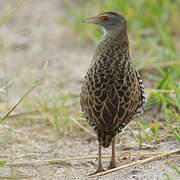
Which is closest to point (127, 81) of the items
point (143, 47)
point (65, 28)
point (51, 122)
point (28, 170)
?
point (28, 170)

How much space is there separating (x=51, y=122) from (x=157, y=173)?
1.58 meters

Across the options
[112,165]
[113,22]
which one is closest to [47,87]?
[113,22]

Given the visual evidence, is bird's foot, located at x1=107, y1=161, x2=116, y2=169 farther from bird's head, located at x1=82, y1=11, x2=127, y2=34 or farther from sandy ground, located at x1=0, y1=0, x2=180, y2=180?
bird's head, located at x1=82, y1=11, x2=127, y2=34

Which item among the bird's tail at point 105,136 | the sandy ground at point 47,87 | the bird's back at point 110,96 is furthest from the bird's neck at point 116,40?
the sandy ground at point 47,87

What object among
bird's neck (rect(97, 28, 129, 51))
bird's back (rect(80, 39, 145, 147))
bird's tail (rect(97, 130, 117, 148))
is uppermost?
bird's neck (rect(97, 28, 129, 51))

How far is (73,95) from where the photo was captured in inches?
233

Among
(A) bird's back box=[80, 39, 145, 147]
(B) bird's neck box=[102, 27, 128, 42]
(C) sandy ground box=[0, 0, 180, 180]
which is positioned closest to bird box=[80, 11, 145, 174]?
(A) bird's back box=[80, 39, 145, 147]

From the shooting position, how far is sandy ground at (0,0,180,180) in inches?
151

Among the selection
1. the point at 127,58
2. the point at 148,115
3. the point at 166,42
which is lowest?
the point at 148,115

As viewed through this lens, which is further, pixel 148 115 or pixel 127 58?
pixel 148 115

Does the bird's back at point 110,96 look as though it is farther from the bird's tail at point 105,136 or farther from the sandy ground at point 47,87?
the sandy ground at point 47,87

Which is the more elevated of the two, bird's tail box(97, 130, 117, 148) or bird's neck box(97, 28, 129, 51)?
bird's neck box(97, 28, 129, 51)

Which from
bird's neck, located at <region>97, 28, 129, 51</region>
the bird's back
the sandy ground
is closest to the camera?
the bird's back

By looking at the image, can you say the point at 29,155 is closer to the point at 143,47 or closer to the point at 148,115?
the point at 148,115
